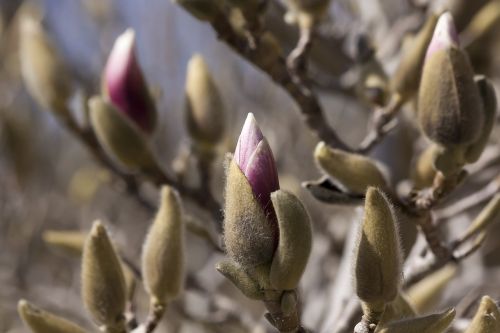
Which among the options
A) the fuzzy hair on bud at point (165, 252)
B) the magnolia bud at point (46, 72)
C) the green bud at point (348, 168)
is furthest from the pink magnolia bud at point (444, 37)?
the magnolia bud at point (46, 72)

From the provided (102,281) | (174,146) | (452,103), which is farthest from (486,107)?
(174,146)

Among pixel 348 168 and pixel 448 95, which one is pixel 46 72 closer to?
pixel 348 168

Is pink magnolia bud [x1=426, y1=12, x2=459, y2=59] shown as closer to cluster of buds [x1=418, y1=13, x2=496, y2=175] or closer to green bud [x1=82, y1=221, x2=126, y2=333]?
cluster of buds [x1=418, y1=13, x2=496, y2=175]

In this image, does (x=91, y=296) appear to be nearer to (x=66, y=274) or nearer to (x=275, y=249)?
(x=275, y=249)

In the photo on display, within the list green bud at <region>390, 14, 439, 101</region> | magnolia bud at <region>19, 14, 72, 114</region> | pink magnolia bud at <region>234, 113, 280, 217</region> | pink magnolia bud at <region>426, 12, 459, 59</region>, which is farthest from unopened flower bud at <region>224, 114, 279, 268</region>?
magnolia bud at <region>19, 14, 72, 114</region>

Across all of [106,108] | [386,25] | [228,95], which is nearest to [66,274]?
[228,95]
